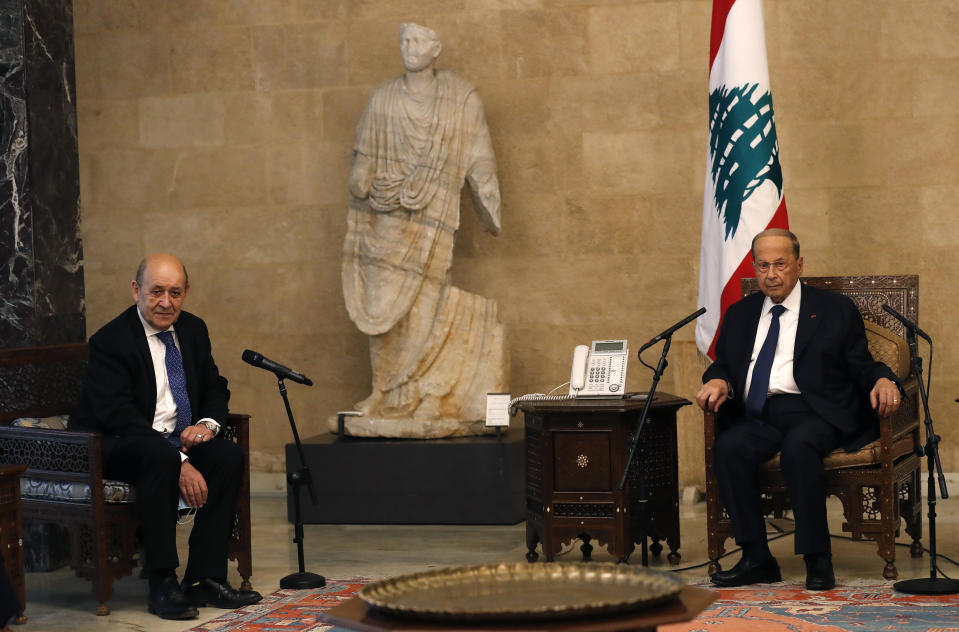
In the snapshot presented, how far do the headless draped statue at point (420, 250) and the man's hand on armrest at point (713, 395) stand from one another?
2.06m

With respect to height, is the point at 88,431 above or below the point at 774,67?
below

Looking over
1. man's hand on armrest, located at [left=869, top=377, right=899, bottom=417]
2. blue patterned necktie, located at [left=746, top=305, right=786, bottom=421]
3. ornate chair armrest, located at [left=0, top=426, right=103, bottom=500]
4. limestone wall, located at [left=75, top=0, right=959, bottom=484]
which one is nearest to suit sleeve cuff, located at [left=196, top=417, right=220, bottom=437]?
ornate chair armrest, located at [left=0, top=426, right=103, bottom=500]

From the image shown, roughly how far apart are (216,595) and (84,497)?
0.64 m

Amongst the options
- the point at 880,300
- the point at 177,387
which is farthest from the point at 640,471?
the point at 177,387

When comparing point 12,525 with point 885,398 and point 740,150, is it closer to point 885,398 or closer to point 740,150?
point 885,398

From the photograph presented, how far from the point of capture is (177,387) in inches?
219

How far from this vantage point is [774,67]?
7707 millimetres

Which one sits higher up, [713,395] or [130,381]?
[130,381]

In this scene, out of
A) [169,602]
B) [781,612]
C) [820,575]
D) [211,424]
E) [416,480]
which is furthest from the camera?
[416,480]

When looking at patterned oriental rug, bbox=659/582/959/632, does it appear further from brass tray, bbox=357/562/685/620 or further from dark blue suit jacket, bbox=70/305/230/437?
dark blue suit jacket, bbox=70/305/230/437

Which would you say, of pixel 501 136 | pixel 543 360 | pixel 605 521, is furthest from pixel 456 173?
pixel 605 521

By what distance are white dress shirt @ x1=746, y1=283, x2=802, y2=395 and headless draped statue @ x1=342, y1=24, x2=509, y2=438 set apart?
205cm

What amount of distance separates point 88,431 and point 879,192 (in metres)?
Answer: 4.62

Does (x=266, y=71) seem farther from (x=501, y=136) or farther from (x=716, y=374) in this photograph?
(x=716, y=374)
